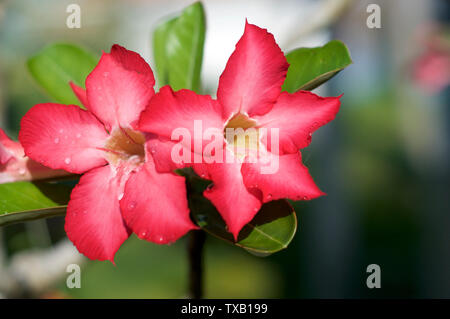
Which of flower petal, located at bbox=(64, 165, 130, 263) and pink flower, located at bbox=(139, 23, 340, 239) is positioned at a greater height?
pink flower, located at bbox=(139, 23, 340, 239)

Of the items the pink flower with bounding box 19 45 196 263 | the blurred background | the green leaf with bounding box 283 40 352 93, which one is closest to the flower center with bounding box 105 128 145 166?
the pink flower with bounding box 19 45 196 263

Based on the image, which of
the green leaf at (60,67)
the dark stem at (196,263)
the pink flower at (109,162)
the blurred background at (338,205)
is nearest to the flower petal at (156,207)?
the pink flower at (109,162)

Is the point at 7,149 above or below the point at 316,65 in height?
below

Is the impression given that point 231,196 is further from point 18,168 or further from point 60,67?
point 60,67

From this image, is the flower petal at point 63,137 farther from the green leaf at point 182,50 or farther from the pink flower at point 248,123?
the green leaf at point 182,50

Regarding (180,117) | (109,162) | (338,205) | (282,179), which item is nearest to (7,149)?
(109,162)

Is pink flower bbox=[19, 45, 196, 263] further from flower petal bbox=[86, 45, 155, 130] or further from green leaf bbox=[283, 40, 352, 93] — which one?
green leaf bbox=[283, 40, 352, 93]
